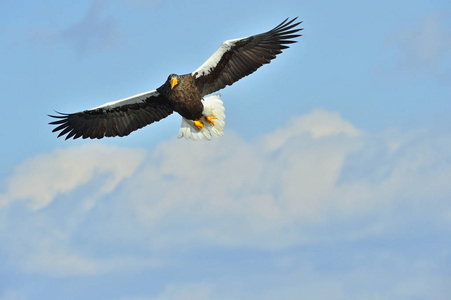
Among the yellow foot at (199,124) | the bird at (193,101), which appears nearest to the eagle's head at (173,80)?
the bird at (193,101)

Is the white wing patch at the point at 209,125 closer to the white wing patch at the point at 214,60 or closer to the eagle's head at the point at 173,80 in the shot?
the white wing patch at the point at 214,60

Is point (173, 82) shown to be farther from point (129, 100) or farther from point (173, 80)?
point (129, 100)

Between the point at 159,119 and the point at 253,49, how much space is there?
8.02ft

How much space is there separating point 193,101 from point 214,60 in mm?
877

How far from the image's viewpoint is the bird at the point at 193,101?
49.5ft

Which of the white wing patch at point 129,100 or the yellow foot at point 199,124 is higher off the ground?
the white wing patch at point 129,100

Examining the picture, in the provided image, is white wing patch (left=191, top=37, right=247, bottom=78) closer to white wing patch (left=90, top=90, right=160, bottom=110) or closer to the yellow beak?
the yellow beak

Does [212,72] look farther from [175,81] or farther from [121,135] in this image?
[121,135]

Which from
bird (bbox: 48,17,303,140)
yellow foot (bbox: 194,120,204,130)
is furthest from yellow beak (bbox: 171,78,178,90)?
yellow foot (bbox: 194,120,204,130)

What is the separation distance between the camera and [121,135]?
636 inches

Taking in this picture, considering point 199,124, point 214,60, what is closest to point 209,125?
point 199,124

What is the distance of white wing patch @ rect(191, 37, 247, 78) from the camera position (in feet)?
49.4

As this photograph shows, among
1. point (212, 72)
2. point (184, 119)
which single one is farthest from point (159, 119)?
point (212, 72)

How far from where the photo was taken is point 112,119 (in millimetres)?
16094
